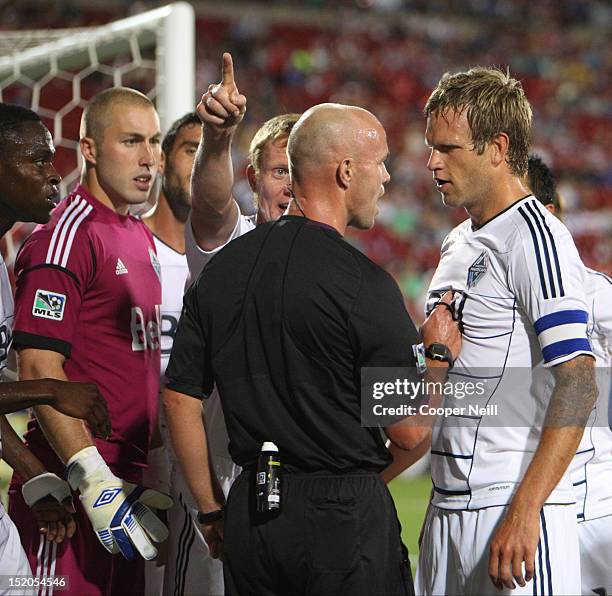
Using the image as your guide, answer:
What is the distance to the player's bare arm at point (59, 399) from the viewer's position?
9.56 ft

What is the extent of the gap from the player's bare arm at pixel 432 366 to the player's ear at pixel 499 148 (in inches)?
17.2

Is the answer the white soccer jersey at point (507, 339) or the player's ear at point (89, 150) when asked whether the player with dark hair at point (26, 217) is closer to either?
the player's ear at point (89, 150)

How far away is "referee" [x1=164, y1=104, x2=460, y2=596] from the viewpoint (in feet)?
8.67

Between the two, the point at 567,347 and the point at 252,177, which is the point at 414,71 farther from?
the point at 567,347

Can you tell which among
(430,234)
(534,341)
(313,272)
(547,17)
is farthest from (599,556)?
(547,17)

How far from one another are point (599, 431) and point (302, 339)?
1477 millimetres

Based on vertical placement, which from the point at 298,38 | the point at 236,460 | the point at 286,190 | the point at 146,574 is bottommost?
the point at 146,574

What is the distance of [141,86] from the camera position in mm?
8953

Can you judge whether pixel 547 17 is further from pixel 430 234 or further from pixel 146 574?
pixel 146 574

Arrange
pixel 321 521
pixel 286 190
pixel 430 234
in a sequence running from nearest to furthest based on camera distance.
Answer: pixel 321 521 < pixel 286 190 < pixel 430 234

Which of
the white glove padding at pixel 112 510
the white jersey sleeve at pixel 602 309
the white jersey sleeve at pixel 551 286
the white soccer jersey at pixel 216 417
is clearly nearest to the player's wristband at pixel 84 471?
the white glove padding at pixel 112 510

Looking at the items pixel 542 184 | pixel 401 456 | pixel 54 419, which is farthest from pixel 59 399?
pixel 542 184

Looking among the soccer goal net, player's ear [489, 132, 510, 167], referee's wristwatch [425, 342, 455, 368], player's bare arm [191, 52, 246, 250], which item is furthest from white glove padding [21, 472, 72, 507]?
the soccer goal net

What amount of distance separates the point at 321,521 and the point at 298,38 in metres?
22.0
